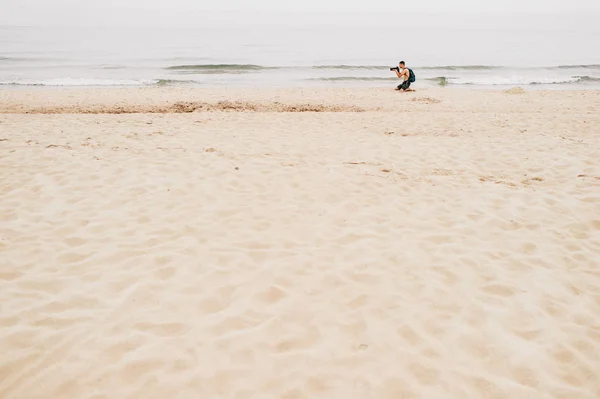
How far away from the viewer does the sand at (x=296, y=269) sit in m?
2.82

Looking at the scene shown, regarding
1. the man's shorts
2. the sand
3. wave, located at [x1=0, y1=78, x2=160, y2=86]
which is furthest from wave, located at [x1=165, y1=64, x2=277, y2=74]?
the sand

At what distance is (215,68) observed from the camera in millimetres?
31250

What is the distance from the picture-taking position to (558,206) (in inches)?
220

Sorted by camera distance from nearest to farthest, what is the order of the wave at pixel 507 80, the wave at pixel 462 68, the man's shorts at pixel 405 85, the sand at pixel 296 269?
1. the sand at pixel 296 269
2. the man's shorts at pixel 405 85
3. the wave at pixel 507 80
4. the wave at pixel 462 68

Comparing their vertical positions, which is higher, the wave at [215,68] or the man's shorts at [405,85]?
the wave at [215,68]

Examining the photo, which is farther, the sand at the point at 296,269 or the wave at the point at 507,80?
the wave at the point at 507,80

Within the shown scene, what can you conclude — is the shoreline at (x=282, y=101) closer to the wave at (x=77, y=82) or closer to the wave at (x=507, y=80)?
the wave at (x=77, y=82)

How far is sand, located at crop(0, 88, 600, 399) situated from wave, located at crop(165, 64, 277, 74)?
23.0m

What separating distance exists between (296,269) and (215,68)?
3017cm

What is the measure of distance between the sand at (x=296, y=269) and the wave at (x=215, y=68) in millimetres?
22990

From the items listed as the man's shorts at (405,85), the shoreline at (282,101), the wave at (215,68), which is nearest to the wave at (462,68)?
the wave at (215,68)

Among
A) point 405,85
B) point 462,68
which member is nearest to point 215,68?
point 405,85

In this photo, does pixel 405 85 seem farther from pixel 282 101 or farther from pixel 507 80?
pixel 507 80

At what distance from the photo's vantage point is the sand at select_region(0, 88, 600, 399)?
282 cm
